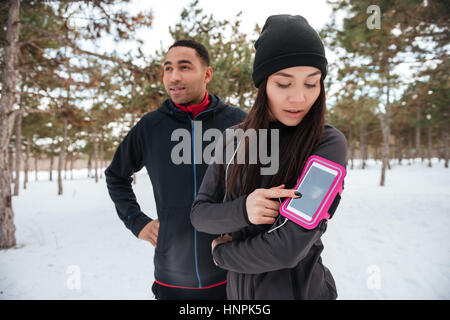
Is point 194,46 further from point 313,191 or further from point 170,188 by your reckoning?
point 313,191

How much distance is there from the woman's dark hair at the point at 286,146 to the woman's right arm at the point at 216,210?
3.1 inches

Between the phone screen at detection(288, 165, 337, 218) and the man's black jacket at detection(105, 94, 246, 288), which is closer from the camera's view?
the phone screen at detection(288, 165, 337, 218)

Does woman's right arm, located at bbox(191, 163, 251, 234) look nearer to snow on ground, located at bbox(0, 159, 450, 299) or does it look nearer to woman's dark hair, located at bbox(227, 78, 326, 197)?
woman's dark hair, located at bbox(227, 78, 326, 197)

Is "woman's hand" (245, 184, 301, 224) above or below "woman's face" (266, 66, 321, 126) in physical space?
below

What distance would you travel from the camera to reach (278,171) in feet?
3.07

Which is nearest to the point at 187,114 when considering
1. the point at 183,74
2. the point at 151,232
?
the point at 183,74

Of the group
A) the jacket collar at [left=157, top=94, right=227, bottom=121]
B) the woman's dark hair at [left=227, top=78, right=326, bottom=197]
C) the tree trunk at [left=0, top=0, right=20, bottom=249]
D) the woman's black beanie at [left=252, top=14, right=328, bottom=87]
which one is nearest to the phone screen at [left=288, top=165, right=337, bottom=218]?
the woman's dark hair at [left=227, top=78, right=326, bottom=197]

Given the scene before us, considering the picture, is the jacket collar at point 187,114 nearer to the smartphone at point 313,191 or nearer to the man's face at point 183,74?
the man's face at point 183,74

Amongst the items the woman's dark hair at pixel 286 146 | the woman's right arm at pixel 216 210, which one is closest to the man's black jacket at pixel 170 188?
the woman's right arm at pixel 216 210

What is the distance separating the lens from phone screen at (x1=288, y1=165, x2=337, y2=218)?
0.77 m

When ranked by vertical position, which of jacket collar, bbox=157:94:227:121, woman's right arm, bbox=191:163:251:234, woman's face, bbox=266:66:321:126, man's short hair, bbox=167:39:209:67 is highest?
man's short hair, bbox=167:39:209:67

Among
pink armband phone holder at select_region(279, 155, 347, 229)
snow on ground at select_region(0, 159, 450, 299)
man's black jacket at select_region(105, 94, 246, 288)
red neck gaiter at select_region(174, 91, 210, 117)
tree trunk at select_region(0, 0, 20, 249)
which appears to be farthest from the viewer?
tree trunk at select_region(0, 0, 20, 249)

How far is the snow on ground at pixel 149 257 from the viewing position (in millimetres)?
3625

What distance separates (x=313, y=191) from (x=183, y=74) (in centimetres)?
128
